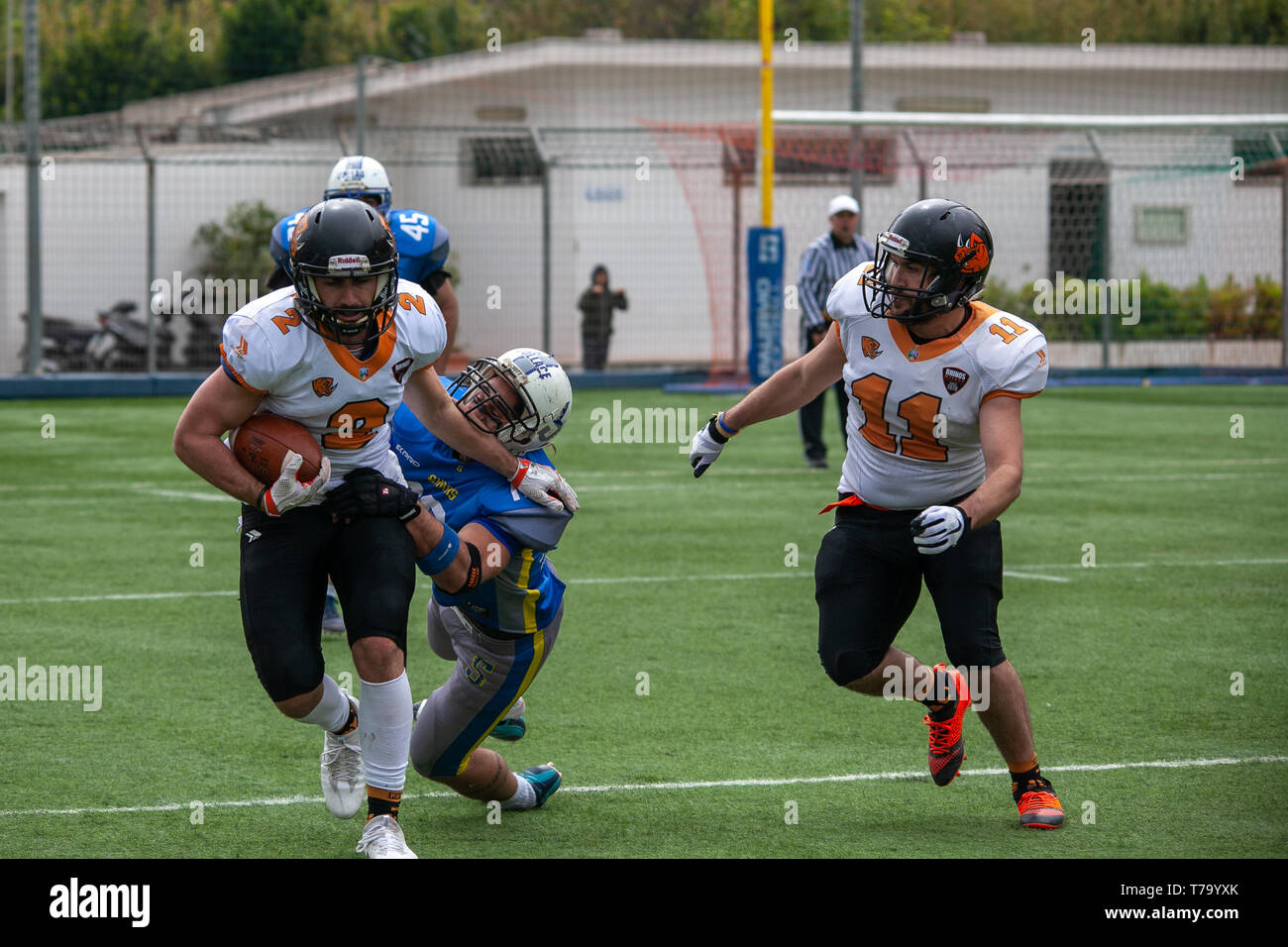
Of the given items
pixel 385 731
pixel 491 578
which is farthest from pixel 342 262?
pixel 385 731

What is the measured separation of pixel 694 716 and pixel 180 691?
2.01 metres

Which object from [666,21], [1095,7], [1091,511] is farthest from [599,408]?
[666,21]

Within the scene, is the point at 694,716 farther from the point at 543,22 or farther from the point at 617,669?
the point at 543,22

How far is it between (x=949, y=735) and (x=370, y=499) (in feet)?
6.24

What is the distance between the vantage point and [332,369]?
487 cm

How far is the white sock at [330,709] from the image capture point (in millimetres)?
5067

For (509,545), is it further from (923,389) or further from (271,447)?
(923,389)

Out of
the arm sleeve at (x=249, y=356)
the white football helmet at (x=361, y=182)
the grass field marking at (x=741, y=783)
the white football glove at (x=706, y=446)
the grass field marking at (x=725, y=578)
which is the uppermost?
the white football helmet at (x=361, y=182)

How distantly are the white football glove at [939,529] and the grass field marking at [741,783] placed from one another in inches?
46.1

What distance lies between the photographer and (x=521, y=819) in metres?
5.26

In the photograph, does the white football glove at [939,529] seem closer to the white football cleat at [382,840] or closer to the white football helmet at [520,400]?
the white football helmet at [520,400]

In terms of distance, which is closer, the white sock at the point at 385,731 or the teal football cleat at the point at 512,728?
the white sock at the point at 385,731

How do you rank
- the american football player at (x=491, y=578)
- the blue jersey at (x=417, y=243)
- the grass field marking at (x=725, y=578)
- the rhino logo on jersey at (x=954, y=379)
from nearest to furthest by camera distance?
the american football player at (x=491, y=578) < the rhino logo on jersey at (x=954, y=379) < the blue jersey at (x=417, y=243) < the grass field marking at (x=725, y=578)

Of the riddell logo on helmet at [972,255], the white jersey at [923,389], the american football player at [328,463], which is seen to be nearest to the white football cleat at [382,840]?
the american football player at [328,463]
